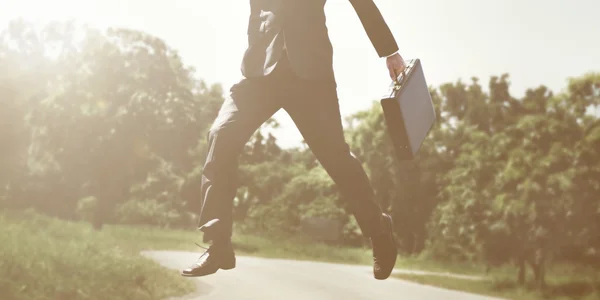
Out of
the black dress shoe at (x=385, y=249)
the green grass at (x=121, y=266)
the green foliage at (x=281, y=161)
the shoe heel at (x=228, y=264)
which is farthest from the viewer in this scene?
the green foliage at (x=281, y=161)

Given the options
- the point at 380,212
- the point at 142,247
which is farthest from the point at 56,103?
the point at 380,212

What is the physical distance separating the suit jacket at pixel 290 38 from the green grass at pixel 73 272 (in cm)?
1074

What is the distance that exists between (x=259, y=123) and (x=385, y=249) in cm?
102

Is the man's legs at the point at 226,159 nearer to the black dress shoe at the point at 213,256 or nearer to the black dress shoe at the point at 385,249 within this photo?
the black dress shoe at the point at 213,256

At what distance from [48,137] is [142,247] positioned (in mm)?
7367

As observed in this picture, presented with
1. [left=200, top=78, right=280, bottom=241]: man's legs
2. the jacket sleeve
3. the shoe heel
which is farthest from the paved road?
the jacket sleeve

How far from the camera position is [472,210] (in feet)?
80.5

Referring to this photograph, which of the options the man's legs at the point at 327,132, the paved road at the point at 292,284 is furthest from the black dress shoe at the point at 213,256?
the paved road at the point at 292,284

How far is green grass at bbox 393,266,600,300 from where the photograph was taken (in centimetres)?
2485

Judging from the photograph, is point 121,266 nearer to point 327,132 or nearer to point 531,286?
point 327,132

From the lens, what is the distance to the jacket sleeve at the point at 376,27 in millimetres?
2971

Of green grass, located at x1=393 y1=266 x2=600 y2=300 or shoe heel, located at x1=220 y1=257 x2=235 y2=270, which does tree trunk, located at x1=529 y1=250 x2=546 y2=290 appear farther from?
shoe heel, located at x1=220 y1=257 x2=235 y2=270

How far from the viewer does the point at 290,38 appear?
2.67 m

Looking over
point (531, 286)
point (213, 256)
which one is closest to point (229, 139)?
point (213, 256)
